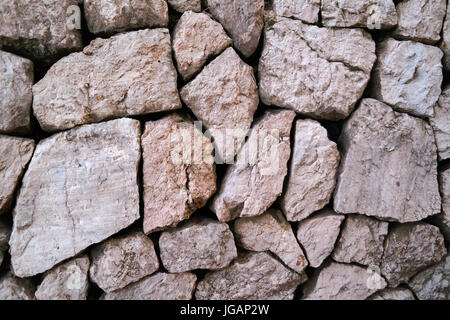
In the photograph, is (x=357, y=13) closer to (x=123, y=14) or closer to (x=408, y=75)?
(x=408, y=75)

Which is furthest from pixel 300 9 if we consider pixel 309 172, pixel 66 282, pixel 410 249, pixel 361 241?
pixel 66 282

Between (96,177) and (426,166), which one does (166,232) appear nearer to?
(96,177)

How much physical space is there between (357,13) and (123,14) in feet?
4.30

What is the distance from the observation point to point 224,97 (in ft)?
5.79

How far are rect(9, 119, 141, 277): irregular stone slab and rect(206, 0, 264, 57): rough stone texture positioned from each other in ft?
2.49

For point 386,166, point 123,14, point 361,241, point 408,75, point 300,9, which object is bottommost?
point 361,241

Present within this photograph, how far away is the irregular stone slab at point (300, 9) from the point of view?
5.93ft

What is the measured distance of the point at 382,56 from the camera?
184 cm

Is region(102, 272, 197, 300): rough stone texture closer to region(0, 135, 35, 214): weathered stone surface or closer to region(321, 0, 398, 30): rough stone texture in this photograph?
region(0, 135, 35, 214): weathered stone surface

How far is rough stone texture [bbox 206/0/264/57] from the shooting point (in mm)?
1747

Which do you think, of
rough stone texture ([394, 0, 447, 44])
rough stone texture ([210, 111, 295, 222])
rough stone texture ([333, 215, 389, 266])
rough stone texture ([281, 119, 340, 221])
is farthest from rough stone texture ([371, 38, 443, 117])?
rough stone texture ([333, 215, 389, 266])

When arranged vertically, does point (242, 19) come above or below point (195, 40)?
above

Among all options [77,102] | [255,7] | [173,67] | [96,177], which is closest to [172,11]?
[173,67]

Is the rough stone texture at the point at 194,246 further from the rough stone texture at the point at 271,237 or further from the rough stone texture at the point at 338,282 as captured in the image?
the rough stone texture at the point at 338,282
